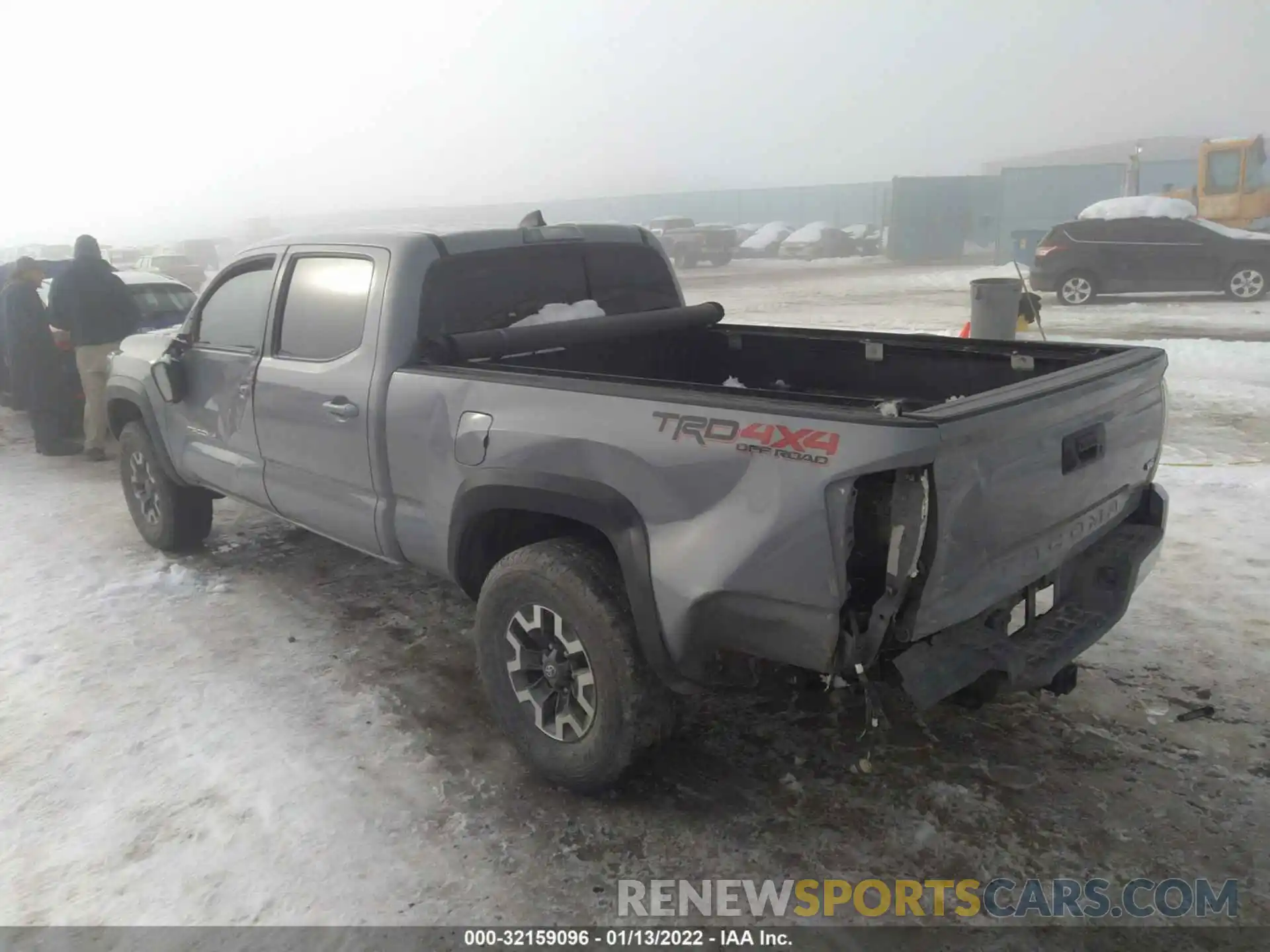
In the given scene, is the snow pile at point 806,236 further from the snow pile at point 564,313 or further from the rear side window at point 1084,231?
the snow pile at point 564,313

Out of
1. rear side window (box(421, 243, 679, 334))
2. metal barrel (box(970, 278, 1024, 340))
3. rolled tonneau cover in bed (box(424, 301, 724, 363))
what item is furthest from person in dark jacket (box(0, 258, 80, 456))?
metal barrel (box(970, 278, 1024, 340))

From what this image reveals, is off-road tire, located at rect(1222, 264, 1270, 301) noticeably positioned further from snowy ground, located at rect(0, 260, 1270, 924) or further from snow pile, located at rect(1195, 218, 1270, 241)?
snowy ground, located at rect(0, 260, 1270, 924)

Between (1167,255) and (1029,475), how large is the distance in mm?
16205

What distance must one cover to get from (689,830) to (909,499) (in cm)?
140

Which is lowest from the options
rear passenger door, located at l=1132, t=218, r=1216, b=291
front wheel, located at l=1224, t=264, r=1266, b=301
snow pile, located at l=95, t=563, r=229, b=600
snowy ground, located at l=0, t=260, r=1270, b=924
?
snowy ground, located at l=0, t=260, r=1270, b=924

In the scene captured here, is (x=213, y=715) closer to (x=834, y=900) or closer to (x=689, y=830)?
(x=689, y=830)

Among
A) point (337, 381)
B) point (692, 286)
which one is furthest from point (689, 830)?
point (692, 286)

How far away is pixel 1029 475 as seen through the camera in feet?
9.12

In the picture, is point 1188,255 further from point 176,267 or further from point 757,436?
point 176,267

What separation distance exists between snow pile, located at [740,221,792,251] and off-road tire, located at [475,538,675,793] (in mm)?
34667

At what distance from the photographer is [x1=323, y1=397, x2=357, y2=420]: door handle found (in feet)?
13.0

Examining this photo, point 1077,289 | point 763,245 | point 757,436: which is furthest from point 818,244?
point 757,436

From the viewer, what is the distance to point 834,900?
9.24 feet

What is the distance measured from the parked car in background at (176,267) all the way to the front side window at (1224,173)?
23.9 meters
